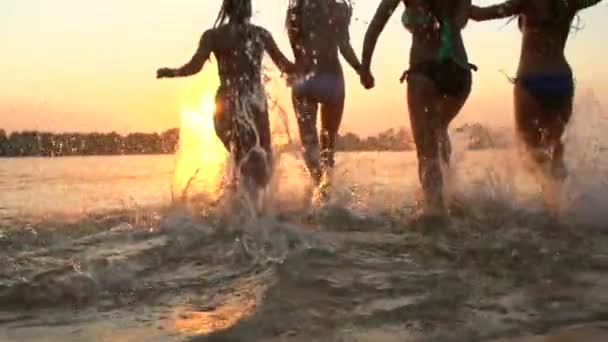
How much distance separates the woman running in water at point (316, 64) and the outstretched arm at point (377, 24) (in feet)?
4.06

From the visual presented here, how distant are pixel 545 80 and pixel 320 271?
3.25m

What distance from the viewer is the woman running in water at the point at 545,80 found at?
20.5 feet

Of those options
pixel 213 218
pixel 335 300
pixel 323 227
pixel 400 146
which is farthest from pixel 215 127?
pixel 335 300

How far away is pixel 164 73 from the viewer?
7.20 meters

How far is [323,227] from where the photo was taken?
5629 millimetres

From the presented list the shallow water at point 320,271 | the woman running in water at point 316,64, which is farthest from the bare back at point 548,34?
the woman running in water at point 316,64

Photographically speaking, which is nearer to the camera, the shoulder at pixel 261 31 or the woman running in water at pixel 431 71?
the woman running in water at pixel 431 71

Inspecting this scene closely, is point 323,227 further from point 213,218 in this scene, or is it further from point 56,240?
point 56,240

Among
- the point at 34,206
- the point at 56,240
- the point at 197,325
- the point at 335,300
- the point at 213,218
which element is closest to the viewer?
the point at 197,325

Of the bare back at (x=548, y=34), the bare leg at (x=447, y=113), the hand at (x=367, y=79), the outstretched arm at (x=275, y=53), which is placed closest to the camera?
the bare leg at (x=447, y=113)

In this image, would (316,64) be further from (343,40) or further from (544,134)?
(544,134)

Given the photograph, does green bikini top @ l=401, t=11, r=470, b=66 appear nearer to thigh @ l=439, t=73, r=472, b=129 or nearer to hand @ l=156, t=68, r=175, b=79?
thigh @ l=439, t=73, r=472, b=129

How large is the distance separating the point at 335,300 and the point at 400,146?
5630mm

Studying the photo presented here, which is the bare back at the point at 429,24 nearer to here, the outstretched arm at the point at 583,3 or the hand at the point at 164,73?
the outstretched arm at the point at 583,3
